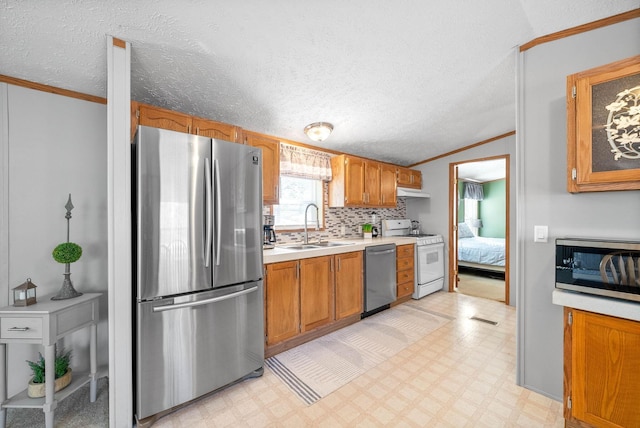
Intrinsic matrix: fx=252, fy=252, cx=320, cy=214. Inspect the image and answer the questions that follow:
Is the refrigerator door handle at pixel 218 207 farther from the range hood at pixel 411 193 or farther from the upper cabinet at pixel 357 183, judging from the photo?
the range hood at pixel 411 193

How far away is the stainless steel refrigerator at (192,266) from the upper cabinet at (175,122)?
1.01ft

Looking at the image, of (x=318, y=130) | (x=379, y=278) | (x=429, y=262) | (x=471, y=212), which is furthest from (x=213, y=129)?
(x=471, y=212)

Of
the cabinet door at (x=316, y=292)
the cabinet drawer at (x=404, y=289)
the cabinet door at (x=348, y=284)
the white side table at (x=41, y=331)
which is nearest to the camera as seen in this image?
the white side table at (x=41, y=331)

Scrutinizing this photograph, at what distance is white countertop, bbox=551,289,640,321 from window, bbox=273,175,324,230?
253cm

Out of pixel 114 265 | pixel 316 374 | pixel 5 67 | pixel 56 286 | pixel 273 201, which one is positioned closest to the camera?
pixel 114 265

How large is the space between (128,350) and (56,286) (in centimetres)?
95

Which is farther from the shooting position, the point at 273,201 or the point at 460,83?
the point at 273,201

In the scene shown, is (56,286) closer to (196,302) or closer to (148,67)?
(196,302)

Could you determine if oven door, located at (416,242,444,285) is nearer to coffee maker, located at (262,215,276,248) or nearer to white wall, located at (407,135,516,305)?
white wall, located at (407,135,516,305)

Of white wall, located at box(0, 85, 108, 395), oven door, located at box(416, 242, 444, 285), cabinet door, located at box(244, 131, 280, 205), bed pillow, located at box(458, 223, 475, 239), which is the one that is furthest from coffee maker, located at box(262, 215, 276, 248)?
bed pillow, located at box(458, 223, 475, 239)

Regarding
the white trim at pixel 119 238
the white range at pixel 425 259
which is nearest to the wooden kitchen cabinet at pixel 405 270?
the white range at pixel 425 259

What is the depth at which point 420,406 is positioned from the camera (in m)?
1.71

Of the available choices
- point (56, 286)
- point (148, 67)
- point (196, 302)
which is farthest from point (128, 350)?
point (148, 67)

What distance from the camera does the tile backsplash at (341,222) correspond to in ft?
10.8
